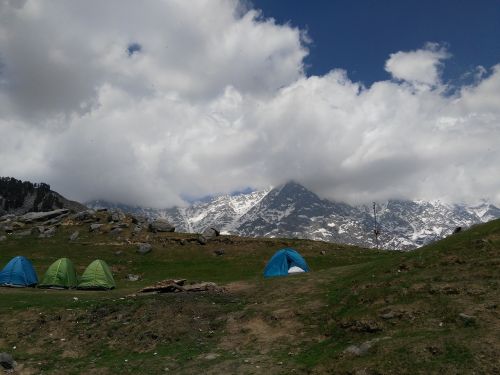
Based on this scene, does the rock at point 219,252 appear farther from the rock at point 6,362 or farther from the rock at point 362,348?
the rock at point 362,348

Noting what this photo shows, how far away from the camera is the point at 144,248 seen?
69.1 metres

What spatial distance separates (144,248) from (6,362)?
47.8 meters

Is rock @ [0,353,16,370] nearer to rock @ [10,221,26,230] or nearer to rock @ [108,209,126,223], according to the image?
rock @ [108,209,126,223]

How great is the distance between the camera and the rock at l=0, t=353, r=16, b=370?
2143cm

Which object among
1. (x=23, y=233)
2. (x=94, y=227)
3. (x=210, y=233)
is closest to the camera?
(x=210, y=233)

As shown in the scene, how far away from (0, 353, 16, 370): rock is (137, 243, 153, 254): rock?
46.8 m

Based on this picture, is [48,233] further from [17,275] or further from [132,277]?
[17,275]

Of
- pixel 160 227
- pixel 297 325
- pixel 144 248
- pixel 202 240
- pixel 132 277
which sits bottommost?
pixel 297 325

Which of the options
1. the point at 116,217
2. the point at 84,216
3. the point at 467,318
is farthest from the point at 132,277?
the point at 467,318

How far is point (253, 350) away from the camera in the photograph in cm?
2142

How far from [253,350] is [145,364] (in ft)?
17.1

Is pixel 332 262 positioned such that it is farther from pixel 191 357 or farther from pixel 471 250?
pixel 191 357

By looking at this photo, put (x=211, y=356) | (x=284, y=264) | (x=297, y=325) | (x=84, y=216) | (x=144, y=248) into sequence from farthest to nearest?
(x=84, y=216) → (x=144, y=248) → (x=284, y=264) → (x=297, y=325) → (x=211, y=356)

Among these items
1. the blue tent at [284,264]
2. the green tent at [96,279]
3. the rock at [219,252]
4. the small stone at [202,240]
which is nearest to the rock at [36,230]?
the small stone at [202,240]
